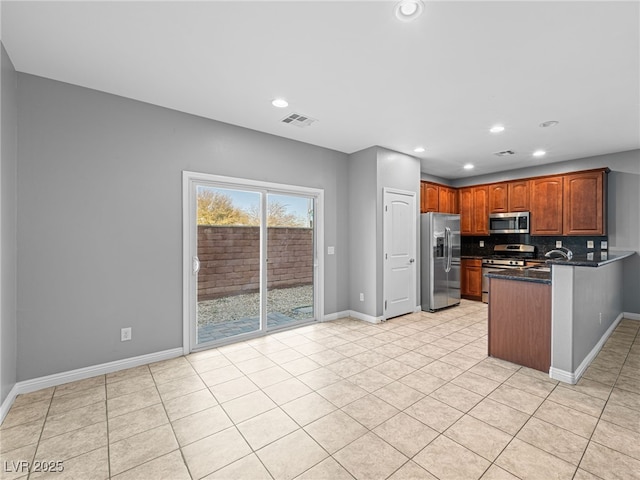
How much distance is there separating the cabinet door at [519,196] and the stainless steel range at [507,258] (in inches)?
32.4

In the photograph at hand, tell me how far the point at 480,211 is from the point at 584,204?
172cm

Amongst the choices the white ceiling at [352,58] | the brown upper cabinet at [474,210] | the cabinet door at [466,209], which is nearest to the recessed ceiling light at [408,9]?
the white ceiling at [352,58]

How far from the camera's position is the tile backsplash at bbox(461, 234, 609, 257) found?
5.34 m

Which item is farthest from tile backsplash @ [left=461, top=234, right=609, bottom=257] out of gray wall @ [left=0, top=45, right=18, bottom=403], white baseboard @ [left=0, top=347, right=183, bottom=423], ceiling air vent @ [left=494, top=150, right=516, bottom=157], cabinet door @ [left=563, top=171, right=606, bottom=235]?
gray wall @ [left=0, top=45, right=18, bottom=403]

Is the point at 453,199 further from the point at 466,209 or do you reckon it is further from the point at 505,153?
the point at 505,153

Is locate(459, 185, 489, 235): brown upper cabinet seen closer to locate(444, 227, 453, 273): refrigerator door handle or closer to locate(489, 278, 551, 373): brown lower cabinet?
locate(444, 227, 453, 273): refrigerator door handle

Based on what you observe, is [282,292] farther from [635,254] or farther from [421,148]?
[635,254]

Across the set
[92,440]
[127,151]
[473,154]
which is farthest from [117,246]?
[473,154]

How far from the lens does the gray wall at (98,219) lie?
260 centimetres

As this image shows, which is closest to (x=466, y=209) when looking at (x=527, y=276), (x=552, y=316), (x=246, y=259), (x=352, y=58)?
(x=527, y=276)

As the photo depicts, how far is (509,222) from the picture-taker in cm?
595

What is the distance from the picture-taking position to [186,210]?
11.1 feet

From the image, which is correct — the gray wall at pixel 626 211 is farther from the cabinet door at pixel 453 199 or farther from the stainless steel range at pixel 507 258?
the cabinet door at pixel 453 199

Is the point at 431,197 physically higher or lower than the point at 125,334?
higher
